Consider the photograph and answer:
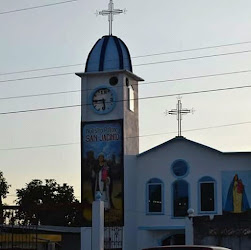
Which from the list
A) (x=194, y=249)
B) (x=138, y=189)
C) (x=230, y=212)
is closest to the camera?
(x=194, y=249)

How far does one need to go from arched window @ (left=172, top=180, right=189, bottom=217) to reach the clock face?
5.53 meters

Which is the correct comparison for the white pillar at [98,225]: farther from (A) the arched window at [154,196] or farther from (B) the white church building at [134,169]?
(A) the arched window at [154,196]

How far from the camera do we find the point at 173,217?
45.7 m

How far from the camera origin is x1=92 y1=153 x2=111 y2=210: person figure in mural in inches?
1791

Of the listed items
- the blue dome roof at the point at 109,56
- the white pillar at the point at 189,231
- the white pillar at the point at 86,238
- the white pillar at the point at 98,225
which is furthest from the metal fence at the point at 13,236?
the blue dome roof at the point at 109,56

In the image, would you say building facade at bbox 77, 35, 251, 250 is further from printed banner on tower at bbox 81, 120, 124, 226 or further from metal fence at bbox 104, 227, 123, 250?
metal fence at bbox 104, 227, 123, 250

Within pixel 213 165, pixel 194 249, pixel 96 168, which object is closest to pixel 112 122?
pixel 96 168

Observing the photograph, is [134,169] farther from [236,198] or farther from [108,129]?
[236,198]

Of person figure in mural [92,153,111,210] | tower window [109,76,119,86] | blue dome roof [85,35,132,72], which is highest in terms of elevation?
blue dome roof [85,35,132,72]

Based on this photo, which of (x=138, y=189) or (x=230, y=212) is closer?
(x=230, y=212)

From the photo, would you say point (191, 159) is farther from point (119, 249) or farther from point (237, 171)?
point (119, 249)

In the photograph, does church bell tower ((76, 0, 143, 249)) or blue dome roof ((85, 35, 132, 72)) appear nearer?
church bell tower ((76, 0, 143, 249))

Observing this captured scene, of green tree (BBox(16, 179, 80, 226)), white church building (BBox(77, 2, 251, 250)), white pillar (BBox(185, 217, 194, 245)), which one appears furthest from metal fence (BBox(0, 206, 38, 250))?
green tree (BBox(16, 179, 80, 226))

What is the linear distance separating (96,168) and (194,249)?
31211mm
